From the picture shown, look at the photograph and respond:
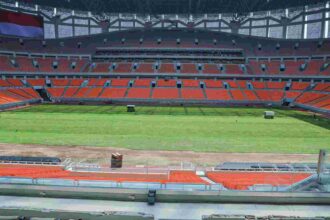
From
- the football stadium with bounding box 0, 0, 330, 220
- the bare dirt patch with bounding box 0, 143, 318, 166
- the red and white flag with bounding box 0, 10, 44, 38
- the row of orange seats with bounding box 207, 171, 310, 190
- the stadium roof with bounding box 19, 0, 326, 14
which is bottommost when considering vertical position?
the bare dirt patch with bounding box 0, 143, 318, 166

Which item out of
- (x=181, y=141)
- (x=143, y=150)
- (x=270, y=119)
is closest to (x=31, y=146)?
(x=143, y=150)

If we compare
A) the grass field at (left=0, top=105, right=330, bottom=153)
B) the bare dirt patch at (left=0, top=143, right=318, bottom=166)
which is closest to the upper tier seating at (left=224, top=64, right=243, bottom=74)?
the grass field at (left=0, top=105, right=330, bottom=153)

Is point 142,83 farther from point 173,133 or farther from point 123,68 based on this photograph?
point 173,133

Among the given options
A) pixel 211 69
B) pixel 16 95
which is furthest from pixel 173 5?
pixel 16 95

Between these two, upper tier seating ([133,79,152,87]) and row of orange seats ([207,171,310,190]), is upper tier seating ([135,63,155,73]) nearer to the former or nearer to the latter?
upper tier seating ([133,79,152,87])

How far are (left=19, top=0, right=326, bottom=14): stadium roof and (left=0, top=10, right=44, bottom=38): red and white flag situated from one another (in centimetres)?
559

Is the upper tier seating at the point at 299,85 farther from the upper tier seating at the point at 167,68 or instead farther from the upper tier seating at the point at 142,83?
the upper tier seating at the point at 142,83

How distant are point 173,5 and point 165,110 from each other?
32857mm

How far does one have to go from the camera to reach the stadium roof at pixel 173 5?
62.3 metres

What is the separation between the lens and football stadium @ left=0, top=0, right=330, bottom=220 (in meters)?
8.61

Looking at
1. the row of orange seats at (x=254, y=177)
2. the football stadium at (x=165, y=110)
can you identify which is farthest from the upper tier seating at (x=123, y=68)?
the row of orange seats at (x=254, y=177)

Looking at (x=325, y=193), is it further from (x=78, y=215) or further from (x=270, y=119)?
(x=270, y=119)

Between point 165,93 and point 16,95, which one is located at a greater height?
point 165,93

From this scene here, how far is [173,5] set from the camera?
66.2 m
